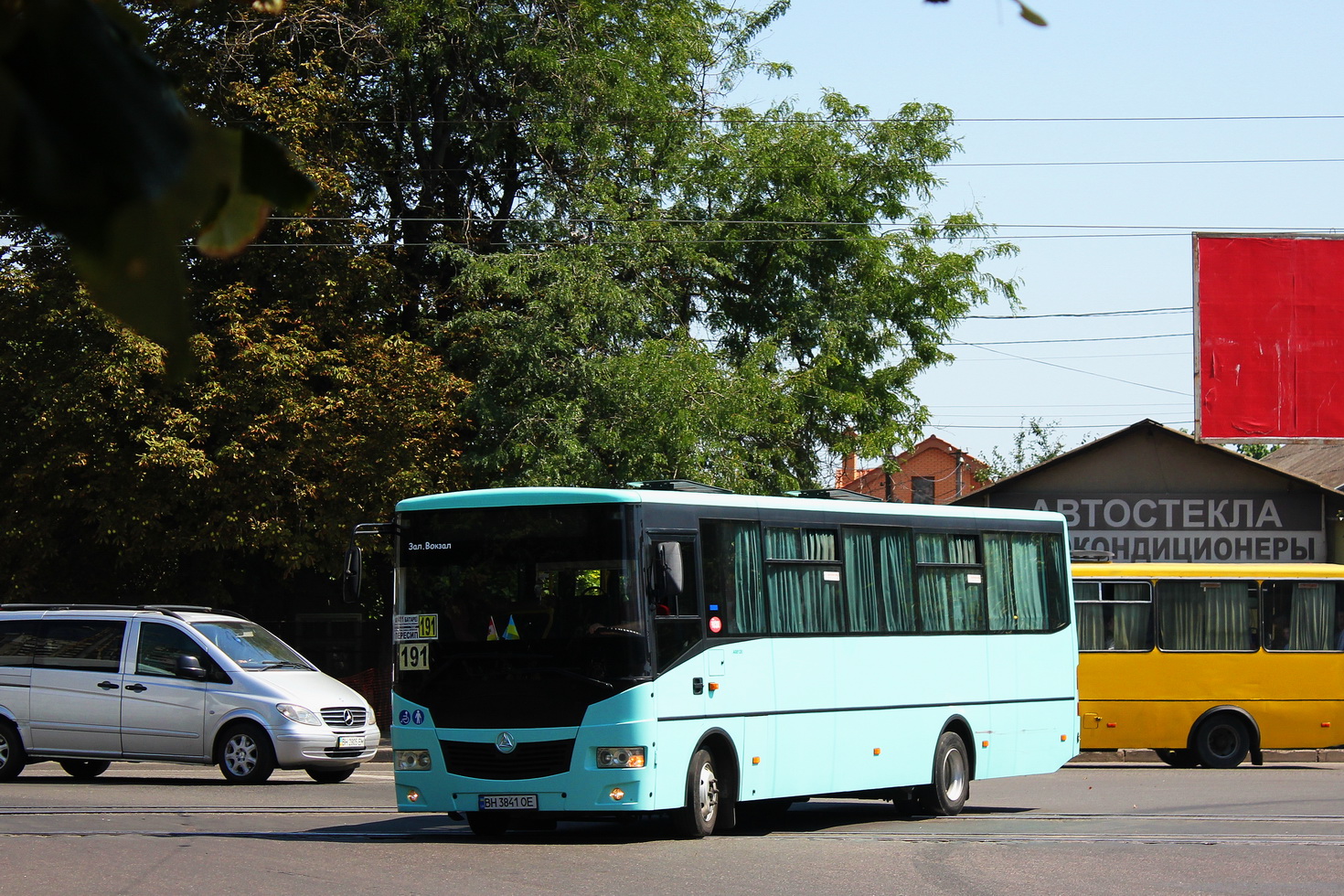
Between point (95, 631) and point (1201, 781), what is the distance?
12587 mm

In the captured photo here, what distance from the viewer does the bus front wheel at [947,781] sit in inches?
563

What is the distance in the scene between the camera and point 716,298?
1125 inches

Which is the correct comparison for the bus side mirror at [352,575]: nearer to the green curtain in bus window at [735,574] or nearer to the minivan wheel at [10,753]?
the green curtain in bus window at [735,574]

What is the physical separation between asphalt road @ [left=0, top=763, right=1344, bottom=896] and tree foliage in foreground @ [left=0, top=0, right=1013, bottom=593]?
7.82 m

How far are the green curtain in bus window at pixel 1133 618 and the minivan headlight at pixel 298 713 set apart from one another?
10588mm

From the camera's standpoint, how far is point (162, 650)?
17.6 m

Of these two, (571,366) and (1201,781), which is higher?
(571,366)

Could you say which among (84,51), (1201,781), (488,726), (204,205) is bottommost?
(1201,781)

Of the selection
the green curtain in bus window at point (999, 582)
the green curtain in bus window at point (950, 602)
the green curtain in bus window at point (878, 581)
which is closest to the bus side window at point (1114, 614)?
the green curtain in bus window at point (999, 582)

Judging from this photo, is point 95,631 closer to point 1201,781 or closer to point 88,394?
point 88,394

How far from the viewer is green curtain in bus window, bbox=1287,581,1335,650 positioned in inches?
850

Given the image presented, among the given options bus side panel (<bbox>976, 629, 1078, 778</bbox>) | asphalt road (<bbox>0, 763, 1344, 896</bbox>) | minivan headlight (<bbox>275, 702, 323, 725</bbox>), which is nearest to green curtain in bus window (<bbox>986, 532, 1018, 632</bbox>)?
bus side panel (<bbox>976, 629, 1078, 778</bbox>)

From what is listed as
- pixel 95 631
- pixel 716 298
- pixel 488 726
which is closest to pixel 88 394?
pixel 95 631

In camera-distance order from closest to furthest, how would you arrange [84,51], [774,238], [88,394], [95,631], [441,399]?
[84,51] < [95,631] < [88,394] < [441,399] < [774,238]
